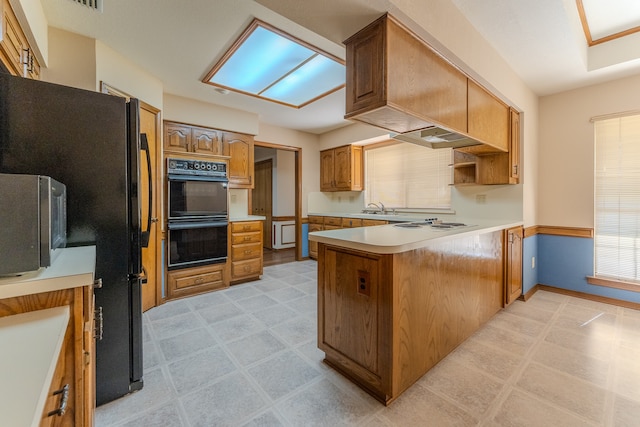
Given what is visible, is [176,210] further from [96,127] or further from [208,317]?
[96,127]

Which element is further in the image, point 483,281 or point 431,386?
point 483,281

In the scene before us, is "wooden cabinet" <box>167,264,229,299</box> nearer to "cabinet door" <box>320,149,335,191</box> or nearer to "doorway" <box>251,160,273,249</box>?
"cabinet door" <box>320,149,335,191</box>

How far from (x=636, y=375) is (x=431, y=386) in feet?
4.55

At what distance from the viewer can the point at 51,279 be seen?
32.1 inches

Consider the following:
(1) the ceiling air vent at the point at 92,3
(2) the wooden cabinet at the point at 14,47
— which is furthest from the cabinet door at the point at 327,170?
(2) the wooden cabinet at the point at 14,47

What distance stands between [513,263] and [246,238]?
327 cm

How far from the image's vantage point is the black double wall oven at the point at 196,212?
3186mm

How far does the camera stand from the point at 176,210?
126 inches

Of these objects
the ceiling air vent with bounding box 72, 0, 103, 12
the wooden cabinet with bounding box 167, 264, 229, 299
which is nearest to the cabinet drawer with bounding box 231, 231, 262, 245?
the wooden cabinet with bounding box 167, 264, 229, 299

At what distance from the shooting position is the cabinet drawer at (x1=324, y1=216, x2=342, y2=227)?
4607 millimetres

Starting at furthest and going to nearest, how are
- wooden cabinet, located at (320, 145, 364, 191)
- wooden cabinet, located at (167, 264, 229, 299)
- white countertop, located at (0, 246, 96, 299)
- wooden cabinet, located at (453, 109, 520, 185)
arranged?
1. wooden cabinet, located at (320, 145, 364, 191)
2. wooden cabinet, located at (167, 264, 229, 299)
3. wooden cabinet, located at (453, 109, 520, 185)
4. white countertop, located at (0, 246, 96, 299)

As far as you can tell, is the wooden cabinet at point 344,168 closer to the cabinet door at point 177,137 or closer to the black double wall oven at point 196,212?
the black double wall oven at point 196,212

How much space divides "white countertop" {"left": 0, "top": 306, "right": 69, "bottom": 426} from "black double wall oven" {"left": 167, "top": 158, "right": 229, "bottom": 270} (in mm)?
2547

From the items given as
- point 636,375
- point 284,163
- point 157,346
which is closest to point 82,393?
point 157,346
